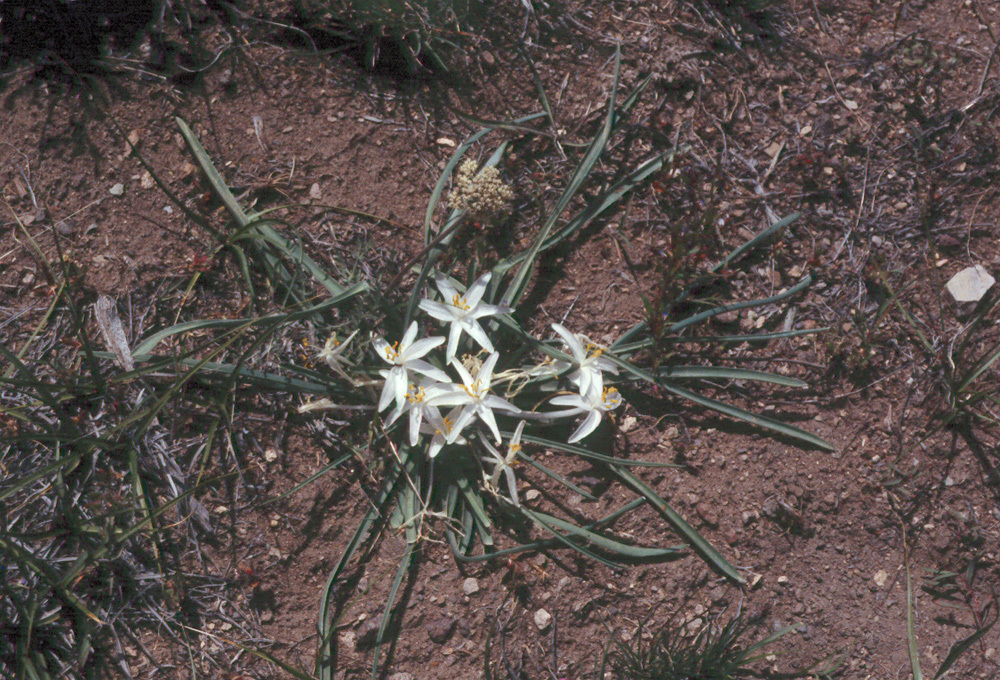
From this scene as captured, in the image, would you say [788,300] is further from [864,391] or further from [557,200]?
[557,200]

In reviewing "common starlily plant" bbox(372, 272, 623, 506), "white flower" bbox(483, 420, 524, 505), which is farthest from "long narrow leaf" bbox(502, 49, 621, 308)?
"white flower" bbox(483, 420, 524, 505)

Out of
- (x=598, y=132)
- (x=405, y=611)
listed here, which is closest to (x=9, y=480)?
(x=405, y=611)

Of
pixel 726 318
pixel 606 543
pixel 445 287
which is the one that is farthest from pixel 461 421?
pixel 726 318

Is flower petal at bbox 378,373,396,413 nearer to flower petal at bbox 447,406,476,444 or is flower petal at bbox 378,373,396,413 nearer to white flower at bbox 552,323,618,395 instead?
flower petal at bbox 447,406,476,444

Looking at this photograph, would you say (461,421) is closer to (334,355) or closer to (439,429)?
(439,429)

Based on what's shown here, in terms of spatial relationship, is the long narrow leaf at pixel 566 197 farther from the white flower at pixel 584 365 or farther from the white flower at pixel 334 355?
the white flower at pixel 334 355
